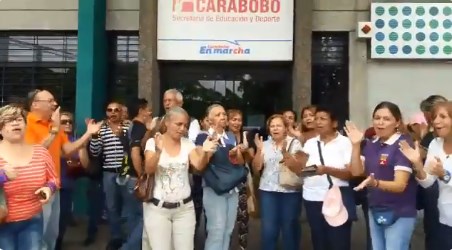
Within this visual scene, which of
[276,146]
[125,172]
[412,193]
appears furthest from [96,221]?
[412,193]

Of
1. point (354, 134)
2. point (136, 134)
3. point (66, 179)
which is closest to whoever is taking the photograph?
point (354, 134)

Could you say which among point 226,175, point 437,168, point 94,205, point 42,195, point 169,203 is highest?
point 437,168

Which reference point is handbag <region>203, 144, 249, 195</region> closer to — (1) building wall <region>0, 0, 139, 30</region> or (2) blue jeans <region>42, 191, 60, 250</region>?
(2) blue jeans <region>42, 191, 60, 250</region>

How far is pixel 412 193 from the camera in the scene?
4812 millimetres

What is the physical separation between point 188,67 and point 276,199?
4.26 m

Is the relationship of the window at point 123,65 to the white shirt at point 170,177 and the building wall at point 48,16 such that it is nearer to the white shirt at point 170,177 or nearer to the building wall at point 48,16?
the building wall at point 48,16

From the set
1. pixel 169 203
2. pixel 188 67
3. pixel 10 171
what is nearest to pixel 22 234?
pixel 10 171

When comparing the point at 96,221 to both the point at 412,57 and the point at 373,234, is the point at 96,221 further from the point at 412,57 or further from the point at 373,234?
the point at 412,57

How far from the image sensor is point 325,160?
18.0 feet

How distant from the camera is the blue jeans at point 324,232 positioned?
540 centimetres

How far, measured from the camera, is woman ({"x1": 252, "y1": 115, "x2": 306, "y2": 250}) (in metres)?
6.14

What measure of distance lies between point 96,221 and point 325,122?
11.4ft

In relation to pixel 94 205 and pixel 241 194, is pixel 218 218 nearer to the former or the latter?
pixel 241 194

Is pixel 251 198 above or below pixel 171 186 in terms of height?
below
